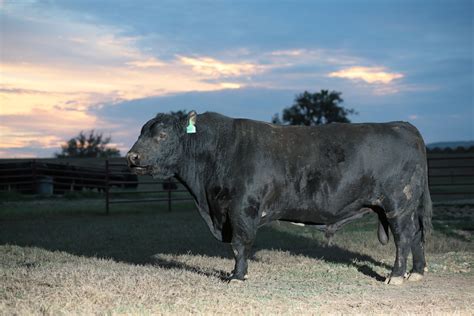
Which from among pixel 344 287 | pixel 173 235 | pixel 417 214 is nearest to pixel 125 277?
pixel 344 287

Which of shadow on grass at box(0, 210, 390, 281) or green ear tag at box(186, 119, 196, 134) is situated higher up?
green ear tag at box(186, 119, 196, 134)

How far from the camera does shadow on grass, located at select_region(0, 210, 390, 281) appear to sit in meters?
9.95

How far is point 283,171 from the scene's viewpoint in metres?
A: 7.61

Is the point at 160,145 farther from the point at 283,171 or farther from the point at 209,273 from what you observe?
the point at 209,273

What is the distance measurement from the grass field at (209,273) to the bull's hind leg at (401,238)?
0.87 ft

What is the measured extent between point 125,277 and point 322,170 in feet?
9.06

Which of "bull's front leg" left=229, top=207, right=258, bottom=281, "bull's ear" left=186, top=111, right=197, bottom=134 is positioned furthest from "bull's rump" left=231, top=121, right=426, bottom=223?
"bull's ear" left=186, top=111, right=197, bottom=134

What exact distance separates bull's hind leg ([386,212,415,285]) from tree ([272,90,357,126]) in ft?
156

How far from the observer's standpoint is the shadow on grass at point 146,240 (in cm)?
995

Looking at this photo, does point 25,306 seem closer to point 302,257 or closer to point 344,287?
point 344,287

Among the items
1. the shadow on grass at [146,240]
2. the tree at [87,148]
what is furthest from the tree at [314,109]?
the shadow on grass at [146,240]

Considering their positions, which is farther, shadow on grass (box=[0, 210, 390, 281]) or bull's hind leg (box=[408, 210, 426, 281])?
shadow on grass (box=[0, 210, 390, 281])

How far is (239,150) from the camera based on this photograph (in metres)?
7.61

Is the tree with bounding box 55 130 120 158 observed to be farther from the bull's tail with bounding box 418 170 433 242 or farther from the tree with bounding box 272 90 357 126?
the bull's tail with bounding box 418 170 433 242
